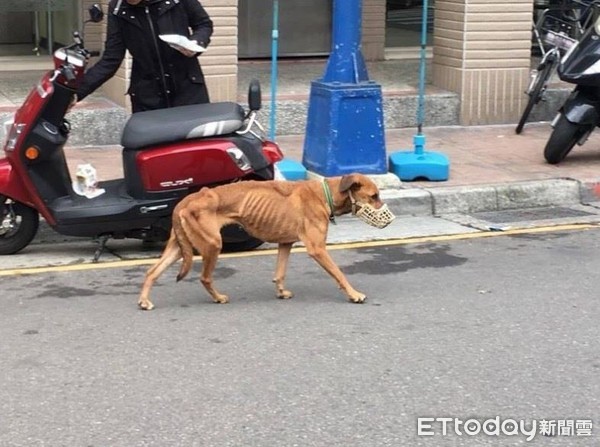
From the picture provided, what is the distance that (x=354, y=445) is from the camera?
14.0ft

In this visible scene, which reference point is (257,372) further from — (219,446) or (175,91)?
(175,91)

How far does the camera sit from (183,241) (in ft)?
19.2

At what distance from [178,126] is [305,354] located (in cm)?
202

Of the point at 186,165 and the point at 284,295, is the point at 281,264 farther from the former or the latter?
the point at 186,165

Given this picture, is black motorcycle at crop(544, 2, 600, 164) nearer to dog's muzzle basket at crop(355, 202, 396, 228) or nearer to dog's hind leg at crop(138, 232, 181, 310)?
dog's muzzle basket at crop(355, 202, 396, 228)

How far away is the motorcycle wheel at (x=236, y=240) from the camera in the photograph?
703cm

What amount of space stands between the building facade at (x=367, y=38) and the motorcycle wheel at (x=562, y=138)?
5.50ft

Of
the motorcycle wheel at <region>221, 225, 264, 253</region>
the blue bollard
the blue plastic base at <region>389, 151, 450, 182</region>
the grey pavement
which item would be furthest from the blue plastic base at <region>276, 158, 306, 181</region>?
the motorcycle wheel at <region>221, 225, 264, 253</region>

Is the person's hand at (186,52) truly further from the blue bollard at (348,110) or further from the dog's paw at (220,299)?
the blue bollard at (348,110)

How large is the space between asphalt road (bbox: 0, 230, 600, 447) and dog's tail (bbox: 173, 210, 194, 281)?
27cm

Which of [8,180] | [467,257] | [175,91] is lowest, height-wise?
[467,257]

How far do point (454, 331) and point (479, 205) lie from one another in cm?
313

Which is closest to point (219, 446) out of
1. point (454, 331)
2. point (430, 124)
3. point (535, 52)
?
point (454, 331)

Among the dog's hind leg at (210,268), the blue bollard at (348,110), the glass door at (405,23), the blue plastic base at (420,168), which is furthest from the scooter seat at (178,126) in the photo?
the glass door at (405,23)
